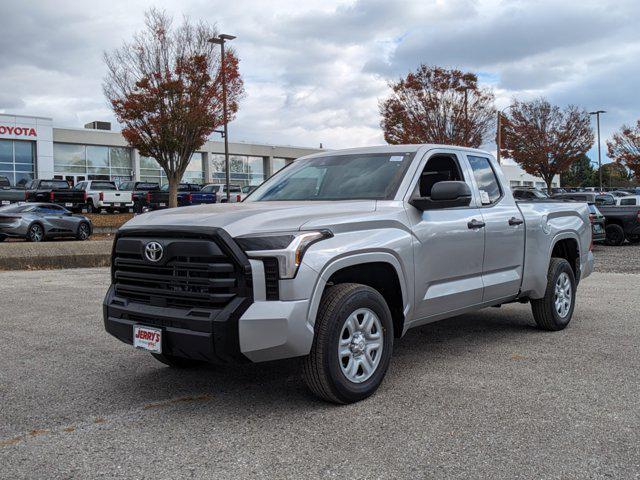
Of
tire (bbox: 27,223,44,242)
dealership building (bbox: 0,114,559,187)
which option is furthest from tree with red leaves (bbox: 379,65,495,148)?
tire (bbox: 27,223,44,242)

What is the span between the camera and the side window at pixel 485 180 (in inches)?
236

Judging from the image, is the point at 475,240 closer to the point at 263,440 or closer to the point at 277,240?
the point at 277,240

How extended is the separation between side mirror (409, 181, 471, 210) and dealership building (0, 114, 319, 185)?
118 ft

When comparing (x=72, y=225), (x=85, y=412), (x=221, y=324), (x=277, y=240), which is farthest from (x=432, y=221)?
(x=72, y=225)

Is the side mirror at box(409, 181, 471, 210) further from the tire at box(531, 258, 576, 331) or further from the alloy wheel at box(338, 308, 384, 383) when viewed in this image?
the tire at box(531, 258, 576, 331)

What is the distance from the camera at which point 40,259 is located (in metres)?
15.0

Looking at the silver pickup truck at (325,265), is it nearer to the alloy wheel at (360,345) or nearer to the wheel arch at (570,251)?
the alloy wheel at (360,345)

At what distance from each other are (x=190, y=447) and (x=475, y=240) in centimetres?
303

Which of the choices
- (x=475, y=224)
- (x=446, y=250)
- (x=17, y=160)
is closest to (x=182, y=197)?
(x=17, y=160)

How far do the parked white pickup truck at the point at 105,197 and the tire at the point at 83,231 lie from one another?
367 inches

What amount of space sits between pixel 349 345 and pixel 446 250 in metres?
1.33

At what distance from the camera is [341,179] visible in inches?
214

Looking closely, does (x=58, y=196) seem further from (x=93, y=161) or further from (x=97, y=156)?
(x=97, y=156)

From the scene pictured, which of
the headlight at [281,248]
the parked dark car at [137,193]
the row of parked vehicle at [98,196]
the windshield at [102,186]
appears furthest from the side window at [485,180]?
the windshield at [102,186]
